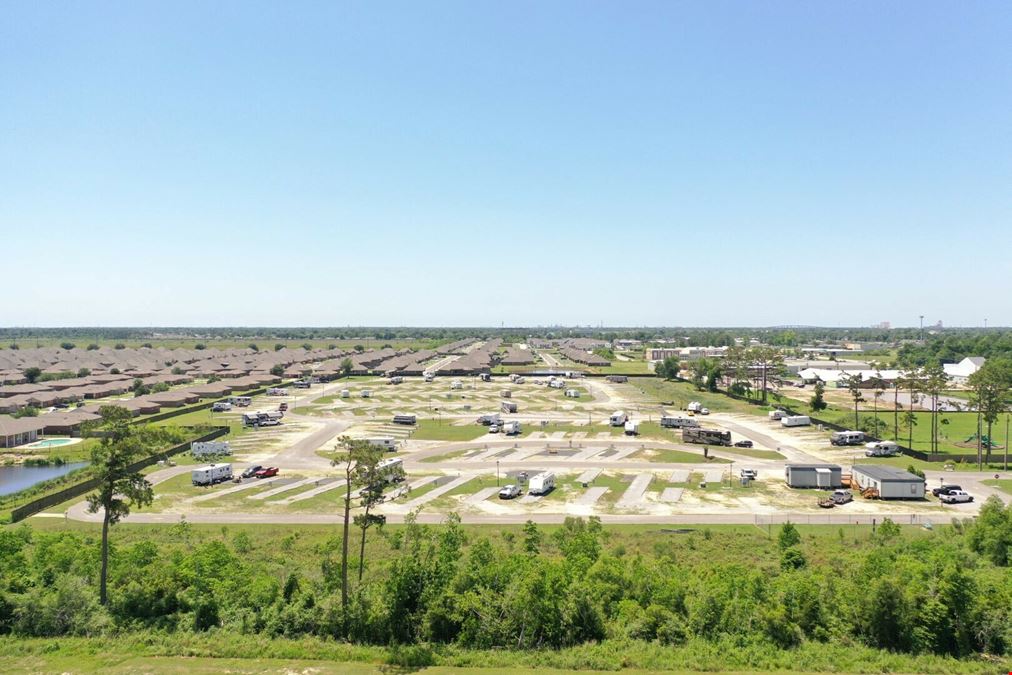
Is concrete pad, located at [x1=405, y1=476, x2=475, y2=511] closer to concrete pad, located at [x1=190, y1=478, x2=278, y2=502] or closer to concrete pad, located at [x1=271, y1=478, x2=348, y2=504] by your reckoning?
concrete pad, located at [x1=271, y1=478, x2=348, y2=504]

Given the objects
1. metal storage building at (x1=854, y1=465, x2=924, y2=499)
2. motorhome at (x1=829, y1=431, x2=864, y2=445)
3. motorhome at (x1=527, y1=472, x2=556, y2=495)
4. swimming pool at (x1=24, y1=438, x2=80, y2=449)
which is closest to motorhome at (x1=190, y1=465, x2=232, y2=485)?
motorhome at (x1=527, y1=472, x2=556, y2=495)

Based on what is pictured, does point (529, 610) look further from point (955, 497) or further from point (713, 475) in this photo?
point (955, 497)

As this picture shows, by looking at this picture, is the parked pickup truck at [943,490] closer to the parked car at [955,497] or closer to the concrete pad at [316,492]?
the parked car at [955,497]

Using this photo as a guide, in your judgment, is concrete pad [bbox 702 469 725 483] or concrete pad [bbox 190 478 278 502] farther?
concrete pad [bbox 702 469 725 483]

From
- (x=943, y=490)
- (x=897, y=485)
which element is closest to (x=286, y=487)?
(x=897, y=485)

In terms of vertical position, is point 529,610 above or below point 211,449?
above

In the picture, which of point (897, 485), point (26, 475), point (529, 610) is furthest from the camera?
point (26, 475)

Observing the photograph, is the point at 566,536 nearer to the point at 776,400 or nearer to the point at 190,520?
the point at 190,520
